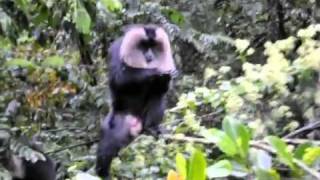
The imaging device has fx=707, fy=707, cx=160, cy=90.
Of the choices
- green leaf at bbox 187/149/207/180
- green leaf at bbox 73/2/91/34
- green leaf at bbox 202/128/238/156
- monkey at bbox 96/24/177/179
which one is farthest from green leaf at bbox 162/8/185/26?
green leaf at bbox 187/149/207/180

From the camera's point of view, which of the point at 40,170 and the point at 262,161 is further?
the point at 40,170

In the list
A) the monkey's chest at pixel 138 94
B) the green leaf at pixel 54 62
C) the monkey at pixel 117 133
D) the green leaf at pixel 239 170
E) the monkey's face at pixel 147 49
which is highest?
the monkey's face at pixel 147 49

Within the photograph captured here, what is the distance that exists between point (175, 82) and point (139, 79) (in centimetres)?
103

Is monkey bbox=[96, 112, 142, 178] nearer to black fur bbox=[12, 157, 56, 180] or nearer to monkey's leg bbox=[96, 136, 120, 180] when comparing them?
monkey's leg bbox=[96, 136, 120, 180]

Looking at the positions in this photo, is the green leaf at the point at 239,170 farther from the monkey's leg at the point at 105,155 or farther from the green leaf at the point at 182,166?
the monkey's leg at the point at 105,155

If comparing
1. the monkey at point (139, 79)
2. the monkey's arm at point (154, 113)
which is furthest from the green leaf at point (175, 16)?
the monkey's arm at point (154, 113)

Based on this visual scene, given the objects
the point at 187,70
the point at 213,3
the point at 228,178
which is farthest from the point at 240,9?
the point at 228,178

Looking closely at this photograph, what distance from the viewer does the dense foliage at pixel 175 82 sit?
218 cm

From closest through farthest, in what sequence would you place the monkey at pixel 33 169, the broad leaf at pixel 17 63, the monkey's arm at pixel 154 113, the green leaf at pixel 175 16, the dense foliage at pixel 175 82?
the dense foliage at pixel 175 82 < the broad leaf at pixel 17 63 < the monkey's arm at pixel 154 113 < the monkey at pixel 33 169 < the green leaf at pixel 175 16

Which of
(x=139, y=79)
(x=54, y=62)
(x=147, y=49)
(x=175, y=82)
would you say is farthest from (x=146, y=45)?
(x=175, y=82)

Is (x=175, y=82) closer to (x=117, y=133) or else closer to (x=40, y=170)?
(x=117, y=133)

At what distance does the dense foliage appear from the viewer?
2.18 meters

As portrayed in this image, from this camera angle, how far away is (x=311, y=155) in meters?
1.53

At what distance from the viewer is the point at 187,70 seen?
5.72 m
